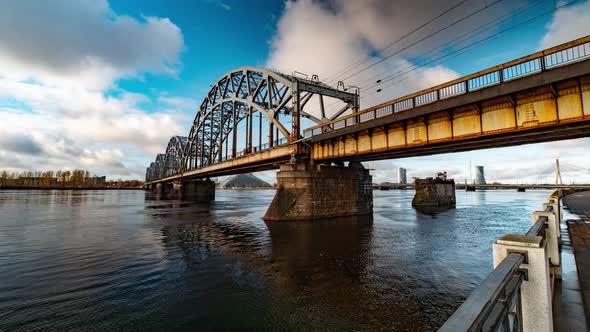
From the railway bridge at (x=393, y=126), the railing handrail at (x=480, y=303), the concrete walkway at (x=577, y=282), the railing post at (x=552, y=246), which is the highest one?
the railway bridge at (x=393, y=126)

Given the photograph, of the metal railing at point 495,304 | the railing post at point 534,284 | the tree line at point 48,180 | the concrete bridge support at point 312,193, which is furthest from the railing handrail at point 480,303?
the tree line at point 48,180

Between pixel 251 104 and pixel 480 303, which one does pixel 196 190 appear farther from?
pixel 480 303

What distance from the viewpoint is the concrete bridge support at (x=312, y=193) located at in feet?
94.3

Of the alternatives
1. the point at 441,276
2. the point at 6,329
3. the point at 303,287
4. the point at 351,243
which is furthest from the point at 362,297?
the point at 6,329

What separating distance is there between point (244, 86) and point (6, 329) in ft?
185

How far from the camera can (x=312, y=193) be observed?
29.3 m

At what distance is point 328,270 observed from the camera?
11.7 m

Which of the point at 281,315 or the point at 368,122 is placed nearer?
the point at 281,315

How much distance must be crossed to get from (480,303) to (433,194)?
56.2m

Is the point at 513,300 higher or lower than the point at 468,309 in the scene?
lower

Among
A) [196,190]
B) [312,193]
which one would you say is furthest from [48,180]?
[312,193]

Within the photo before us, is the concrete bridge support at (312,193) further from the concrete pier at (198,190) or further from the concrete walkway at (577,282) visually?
the concrete pier at (198,190)

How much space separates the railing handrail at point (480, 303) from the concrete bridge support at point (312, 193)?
25920 mm

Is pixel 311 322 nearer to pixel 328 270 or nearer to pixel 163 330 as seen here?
pixel 163 330
